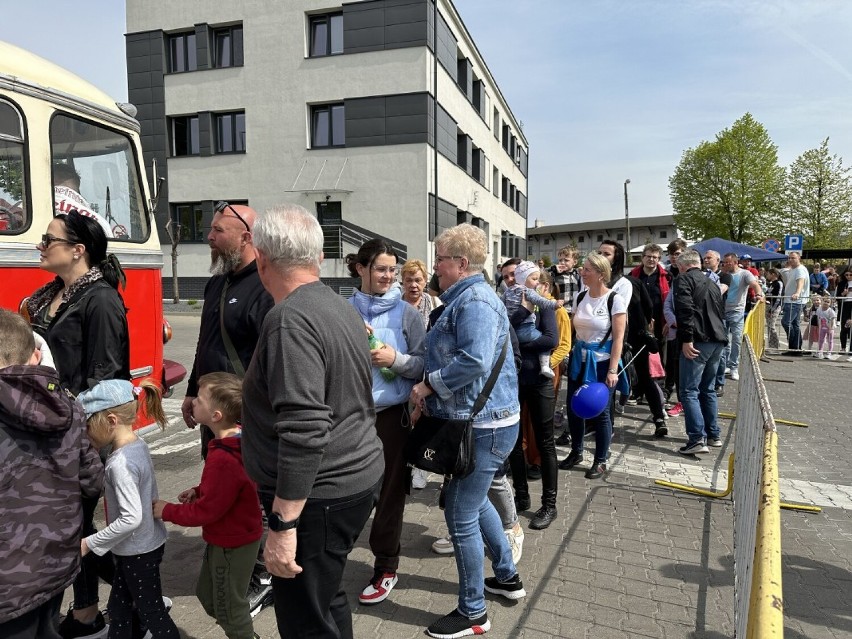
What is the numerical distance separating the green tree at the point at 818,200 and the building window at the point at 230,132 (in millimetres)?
30755

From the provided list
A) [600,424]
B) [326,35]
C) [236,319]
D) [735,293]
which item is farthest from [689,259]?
[326,35]

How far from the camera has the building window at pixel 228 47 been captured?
23859mm

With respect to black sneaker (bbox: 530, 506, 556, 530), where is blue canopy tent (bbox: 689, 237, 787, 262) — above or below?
above

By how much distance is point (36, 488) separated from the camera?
6.58 feet

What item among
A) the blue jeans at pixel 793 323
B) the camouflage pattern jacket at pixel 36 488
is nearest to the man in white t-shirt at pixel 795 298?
Answer: the blue jeans at pixel 793 323

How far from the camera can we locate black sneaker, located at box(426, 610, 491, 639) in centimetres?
289

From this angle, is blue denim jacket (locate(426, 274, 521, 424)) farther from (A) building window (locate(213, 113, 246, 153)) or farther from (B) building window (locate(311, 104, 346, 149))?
(A) building window (locate(213, 113, 246, 153))

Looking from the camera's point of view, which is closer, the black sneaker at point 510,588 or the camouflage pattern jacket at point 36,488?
the camouflage pattern jacket at point 36,488

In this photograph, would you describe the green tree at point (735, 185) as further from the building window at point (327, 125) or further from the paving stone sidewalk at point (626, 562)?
the paving stone sidewalk at point (626, 562)

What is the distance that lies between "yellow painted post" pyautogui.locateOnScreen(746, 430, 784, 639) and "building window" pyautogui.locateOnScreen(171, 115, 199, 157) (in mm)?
26198

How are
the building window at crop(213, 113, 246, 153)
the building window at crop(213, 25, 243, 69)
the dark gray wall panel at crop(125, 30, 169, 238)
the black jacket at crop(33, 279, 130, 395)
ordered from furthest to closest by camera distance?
the dark gray wall panel at crop(125, 30, 169, 238)
the building window at crop(213, 113, 246, 153)
the building window at crop(213, 25, 243, 69)
the black jacket at crop(33, 279, 130, 395)

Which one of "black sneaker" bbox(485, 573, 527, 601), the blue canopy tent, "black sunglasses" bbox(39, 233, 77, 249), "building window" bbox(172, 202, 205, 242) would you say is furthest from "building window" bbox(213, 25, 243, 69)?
"black sneaker" bbox(485, 573, 527, 601)

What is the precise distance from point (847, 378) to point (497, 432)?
1027 centimetres

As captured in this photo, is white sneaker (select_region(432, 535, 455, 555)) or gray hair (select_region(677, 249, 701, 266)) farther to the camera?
gray hair (select_region(677, 249, 701, 266))
